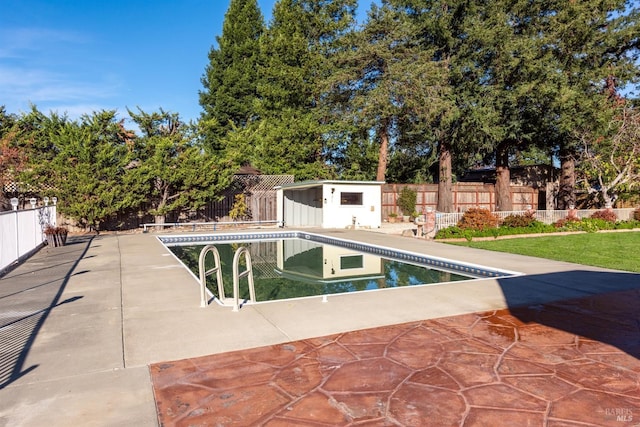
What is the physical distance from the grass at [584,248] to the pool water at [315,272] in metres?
3.22

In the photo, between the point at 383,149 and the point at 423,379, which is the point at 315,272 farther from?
the point at 383,149

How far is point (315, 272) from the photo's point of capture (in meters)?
10.8

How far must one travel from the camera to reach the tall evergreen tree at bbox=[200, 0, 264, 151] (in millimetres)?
32000

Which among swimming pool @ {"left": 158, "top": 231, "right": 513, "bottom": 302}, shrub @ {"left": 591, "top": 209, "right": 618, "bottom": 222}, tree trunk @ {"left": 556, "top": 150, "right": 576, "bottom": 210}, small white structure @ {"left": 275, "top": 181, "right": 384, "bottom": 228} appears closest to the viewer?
swimming pool @ {"left": 158, "top": 231, "right": 513, "bottom": 302}

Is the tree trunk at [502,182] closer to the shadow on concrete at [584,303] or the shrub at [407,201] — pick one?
the shrub at [407,201]

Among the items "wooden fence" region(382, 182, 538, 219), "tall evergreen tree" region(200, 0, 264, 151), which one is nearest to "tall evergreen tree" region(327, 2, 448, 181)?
"wooden fence" region(382, 182, 538, 219)

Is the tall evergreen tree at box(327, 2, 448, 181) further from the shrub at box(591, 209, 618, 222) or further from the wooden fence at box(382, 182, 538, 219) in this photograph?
the shrub at box(591, 209, 618, 222)

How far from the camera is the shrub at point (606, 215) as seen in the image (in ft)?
58.1

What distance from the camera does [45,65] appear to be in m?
20.3

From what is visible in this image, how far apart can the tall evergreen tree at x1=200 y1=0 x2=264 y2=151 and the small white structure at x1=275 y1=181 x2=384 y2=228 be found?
12060 mm

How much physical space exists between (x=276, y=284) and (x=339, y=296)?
314cm

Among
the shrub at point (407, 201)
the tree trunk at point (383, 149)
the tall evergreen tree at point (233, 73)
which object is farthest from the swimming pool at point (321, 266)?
the tall evergreen tree at point (233, 73)

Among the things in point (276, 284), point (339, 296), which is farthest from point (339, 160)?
point (339, 296)

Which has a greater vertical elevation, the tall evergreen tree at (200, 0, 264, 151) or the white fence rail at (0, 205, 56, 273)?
the tall evergreen tree at (200, 0, 264, 151)
